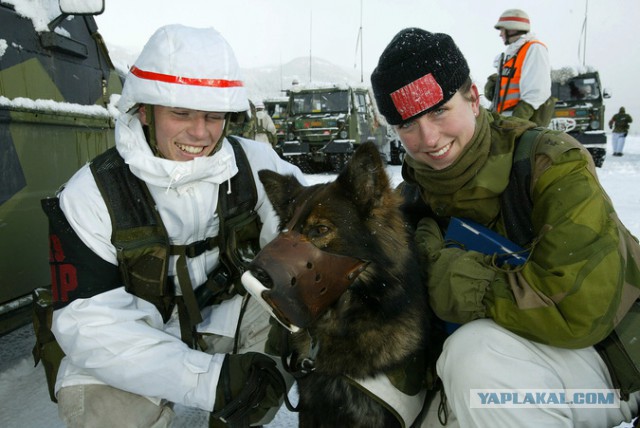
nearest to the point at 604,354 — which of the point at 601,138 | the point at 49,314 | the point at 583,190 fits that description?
the point at 583,190

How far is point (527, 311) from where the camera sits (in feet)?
4.78

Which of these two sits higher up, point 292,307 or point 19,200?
point 19,200

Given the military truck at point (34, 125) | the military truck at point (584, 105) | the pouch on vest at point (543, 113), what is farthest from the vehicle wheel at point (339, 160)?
the military truck at point (34, 125)

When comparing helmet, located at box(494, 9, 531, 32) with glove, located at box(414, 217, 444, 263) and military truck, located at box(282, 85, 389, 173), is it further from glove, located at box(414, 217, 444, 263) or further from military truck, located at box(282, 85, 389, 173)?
military truck, located at box(282, 85, 389, 173)

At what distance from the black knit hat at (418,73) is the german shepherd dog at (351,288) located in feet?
1.13

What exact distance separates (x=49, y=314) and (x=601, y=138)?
13.8 metres

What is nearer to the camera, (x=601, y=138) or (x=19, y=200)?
(x=19, y=200)

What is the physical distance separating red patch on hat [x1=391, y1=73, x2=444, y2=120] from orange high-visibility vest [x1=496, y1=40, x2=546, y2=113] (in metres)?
3.28

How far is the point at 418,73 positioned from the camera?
176 cm

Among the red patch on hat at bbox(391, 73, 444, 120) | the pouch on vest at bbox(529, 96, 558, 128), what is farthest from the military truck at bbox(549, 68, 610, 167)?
the red patch on hat at bbox(391, 73, 444, 120)

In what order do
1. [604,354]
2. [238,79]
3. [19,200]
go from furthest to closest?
[19,200], [238,79], [604,354]

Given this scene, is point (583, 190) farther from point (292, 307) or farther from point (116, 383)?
point (116, 383)

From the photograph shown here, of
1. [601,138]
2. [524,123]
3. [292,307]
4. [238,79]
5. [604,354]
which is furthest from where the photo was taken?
[601,138]

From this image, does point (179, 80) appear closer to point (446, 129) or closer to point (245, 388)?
point (446, 129)
